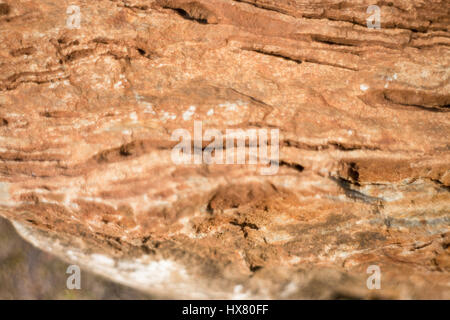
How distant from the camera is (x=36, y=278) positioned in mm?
2633

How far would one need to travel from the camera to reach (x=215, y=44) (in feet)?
6.70

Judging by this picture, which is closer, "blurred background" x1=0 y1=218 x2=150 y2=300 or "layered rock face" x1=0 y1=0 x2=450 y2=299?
"layered rock face" x1=0 y1=0 x2=450 y2=299

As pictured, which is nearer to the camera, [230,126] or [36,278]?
[230,126]

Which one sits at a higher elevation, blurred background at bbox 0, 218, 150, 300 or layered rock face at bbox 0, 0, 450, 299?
layered rock face at bbox 0, 0, 450, 299

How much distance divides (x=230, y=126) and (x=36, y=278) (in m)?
1.94

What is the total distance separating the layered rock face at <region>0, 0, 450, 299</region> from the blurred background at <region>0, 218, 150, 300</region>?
1.44 feet

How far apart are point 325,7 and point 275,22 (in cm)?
34

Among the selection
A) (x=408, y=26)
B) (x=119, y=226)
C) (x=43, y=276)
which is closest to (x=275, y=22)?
(x=408, y=26)

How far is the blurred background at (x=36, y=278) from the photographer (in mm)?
2564

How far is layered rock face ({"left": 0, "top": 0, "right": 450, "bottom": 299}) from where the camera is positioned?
1828 mm

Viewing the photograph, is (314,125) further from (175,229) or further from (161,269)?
(161,269)

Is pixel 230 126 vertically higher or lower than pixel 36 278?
higher

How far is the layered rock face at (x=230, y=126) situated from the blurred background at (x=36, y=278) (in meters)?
0.44

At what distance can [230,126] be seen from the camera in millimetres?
1871
